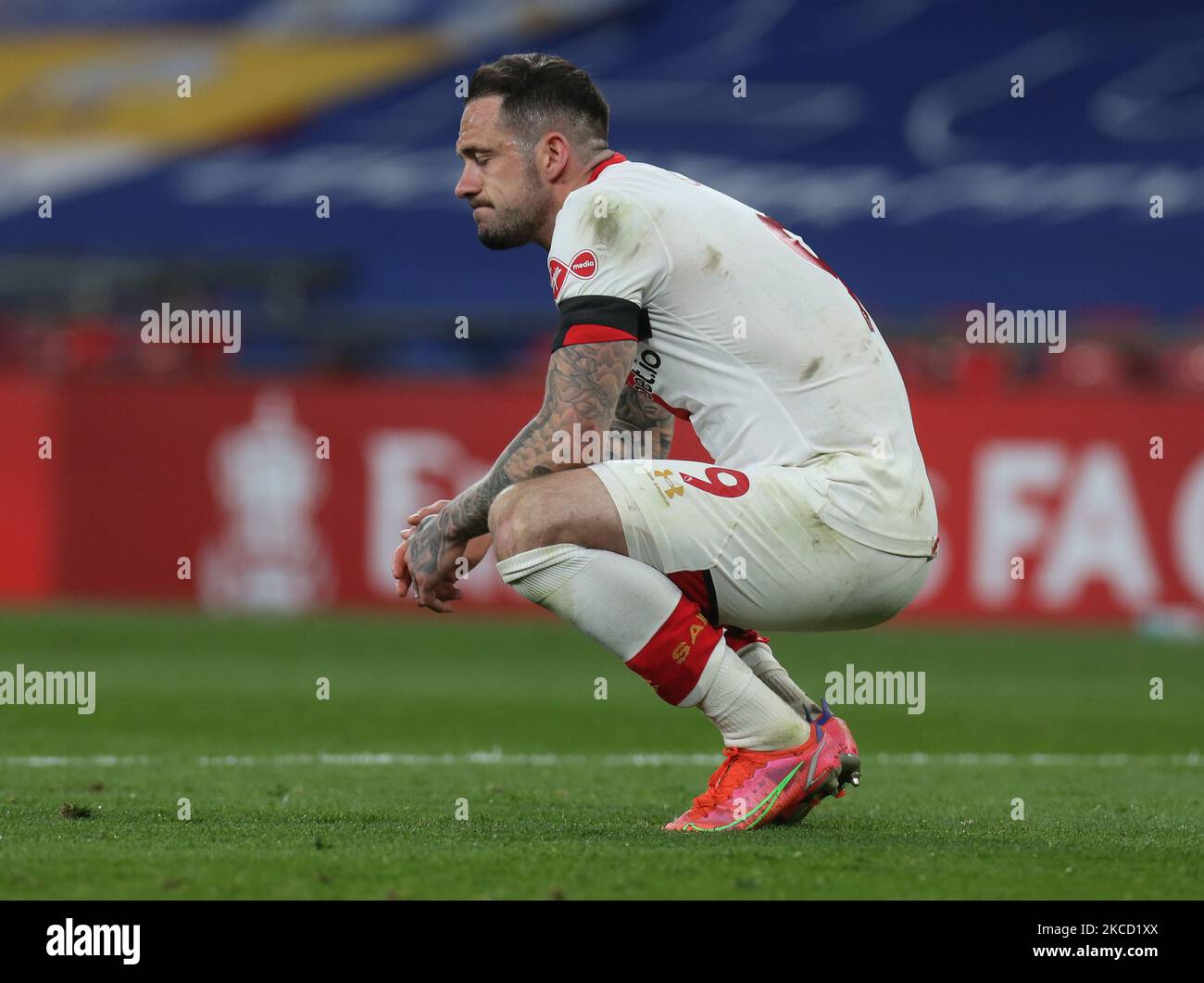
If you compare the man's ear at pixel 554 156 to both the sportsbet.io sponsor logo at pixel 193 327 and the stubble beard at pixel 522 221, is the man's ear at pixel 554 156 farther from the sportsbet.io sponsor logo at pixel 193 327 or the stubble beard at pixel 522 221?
the sportsbet.io sponsor logo at pixel 193 327

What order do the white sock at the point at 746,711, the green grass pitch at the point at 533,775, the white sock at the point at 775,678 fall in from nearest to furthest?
the green grass pitch at the point at 533,775 → the white sock at the point at 746,711 → the white sock at the point at 775,678

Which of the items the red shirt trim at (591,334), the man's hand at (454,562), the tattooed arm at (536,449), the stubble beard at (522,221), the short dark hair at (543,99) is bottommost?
the man's hand at (454,562)

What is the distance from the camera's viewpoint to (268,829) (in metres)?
4.45

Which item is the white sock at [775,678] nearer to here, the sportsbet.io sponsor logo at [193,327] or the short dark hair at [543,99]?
the short dark hair at [543,99]

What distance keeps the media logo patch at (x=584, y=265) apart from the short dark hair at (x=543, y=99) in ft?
1.32

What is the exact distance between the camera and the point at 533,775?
601cm

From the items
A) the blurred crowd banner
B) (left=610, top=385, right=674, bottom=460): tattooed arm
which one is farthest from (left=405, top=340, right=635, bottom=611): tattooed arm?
the blurred crowd banner

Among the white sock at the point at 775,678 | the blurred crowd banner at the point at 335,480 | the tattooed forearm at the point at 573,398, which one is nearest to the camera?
the tattooed forearm at the point at 573,398

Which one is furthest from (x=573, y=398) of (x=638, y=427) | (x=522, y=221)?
(x=638, y=427)

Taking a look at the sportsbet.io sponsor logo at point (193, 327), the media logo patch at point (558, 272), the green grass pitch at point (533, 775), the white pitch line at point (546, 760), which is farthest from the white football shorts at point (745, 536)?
the sportsbet.io sponsor logo at point (193, 327)

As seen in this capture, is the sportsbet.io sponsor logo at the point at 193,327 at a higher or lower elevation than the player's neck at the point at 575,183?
higher

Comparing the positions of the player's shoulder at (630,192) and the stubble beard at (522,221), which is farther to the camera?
the stubble beard at (522,221)

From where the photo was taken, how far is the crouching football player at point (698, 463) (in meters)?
4.39

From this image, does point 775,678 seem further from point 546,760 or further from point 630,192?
point 546,760
